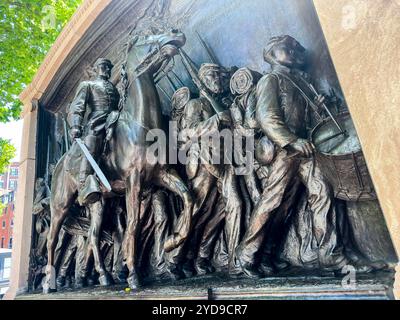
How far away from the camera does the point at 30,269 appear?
7.57 metres

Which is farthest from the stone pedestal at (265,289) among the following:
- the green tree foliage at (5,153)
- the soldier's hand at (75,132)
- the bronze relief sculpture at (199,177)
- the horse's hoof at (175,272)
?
the green tree foliage at (5,153)

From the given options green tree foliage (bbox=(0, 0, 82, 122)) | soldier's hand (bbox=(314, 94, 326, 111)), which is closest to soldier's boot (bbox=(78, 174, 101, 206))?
soldier's hand (bbox=(314, 94, 326, 111))

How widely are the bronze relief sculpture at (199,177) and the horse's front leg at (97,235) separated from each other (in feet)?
0.06

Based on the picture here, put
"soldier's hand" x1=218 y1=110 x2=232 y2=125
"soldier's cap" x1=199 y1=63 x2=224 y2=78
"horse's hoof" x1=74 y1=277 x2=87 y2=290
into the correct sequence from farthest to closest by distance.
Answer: "horse's hoof" x1=74 y1=277 x2=87 y2=290 → "soldier's cap" x1=199 y1=63 x2=224 y2=78 → "soldier's hand" x1=218 y1=110 x2=232 y2=125

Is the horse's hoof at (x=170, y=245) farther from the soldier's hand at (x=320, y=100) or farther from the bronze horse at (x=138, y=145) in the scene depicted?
the soldier's hand at (x=320, y=100)

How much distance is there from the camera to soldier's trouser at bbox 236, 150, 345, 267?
4008 mm

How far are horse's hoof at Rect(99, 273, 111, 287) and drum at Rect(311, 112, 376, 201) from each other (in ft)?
11.9

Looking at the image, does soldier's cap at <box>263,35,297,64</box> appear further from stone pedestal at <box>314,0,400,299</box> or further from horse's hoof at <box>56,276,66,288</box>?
horse's hoof at <box>56,276,66,288</box>

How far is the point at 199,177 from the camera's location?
5152mm

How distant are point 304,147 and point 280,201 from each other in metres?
0.66

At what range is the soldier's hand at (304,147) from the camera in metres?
4.06

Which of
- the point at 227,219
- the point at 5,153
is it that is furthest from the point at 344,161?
the point at 5,153

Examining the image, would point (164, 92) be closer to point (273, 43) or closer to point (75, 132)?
point (75, 132)

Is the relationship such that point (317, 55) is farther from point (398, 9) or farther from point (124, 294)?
point (124, 294)
